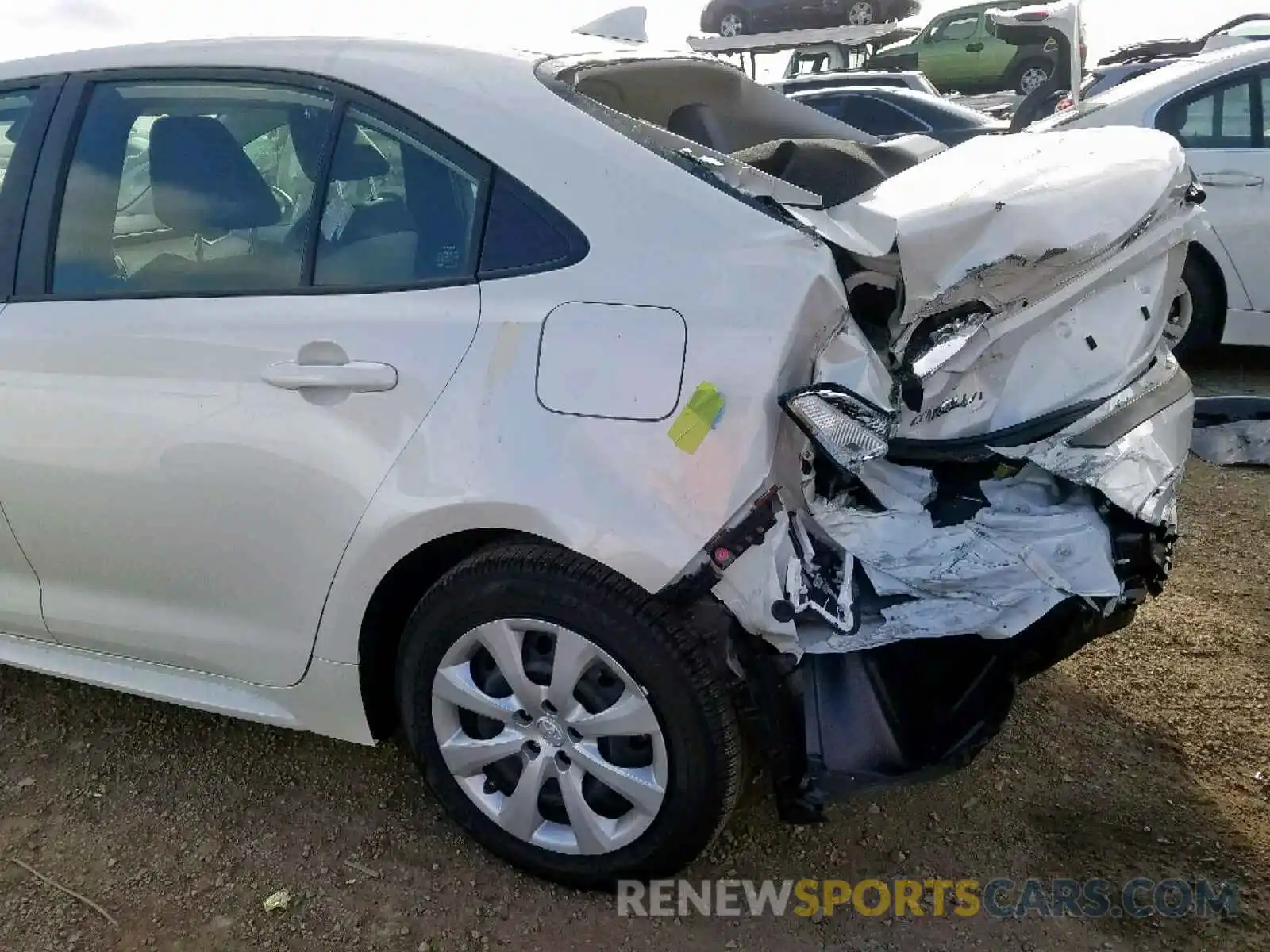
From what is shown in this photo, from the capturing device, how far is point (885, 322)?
216 centimetres

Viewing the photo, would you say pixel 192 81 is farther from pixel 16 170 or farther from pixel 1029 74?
pixel 1029 74

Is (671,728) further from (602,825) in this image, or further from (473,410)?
(473,410)

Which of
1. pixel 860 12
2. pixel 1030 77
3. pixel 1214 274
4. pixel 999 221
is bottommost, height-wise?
pixel 1030 77

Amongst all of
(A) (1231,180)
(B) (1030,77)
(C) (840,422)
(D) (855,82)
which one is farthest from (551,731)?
(B) (1030,77)

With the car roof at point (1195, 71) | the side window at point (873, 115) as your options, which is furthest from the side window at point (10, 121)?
the side window at point (873, 115)

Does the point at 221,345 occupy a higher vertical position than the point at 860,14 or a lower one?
higher

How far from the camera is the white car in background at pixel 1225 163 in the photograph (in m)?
4.89

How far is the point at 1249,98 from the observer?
496 cm

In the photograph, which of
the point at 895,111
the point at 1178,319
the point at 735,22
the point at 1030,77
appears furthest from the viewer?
the point at 1030,77

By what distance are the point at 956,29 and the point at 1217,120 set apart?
51.0ft

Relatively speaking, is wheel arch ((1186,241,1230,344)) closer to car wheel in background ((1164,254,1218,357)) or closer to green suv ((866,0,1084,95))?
car wheel in background ((1164,254,1218,357))

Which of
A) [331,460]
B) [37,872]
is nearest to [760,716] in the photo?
[331,460]

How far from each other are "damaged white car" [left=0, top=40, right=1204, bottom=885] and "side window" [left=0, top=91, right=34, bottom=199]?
0.22ft

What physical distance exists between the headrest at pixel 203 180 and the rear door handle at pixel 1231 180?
14.5ft
